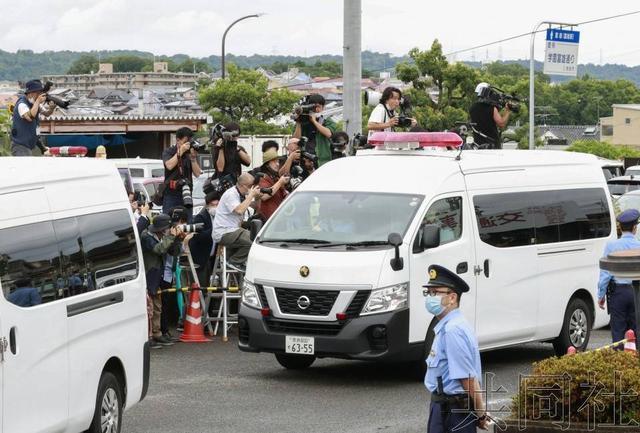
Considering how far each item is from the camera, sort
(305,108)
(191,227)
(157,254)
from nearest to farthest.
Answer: (157,254), (191,227), (305,108)

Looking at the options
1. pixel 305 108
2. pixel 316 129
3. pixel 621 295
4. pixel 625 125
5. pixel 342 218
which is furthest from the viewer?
pixel 625 125

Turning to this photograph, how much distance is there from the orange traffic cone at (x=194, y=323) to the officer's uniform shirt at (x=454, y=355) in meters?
9.08

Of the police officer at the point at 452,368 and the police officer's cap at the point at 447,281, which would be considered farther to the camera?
the police officer's cap at the point at 447,281

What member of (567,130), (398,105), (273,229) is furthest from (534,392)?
(567,130)

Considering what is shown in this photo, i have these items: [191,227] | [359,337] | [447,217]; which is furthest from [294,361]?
[191,227]

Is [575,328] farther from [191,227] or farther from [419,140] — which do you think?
[191,227]

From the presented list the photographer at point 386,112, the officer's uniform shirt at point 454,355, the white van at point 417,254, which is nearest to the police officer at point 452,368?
the officer's uniform shirt at point 454,355

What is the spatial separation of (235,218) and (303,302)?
385 centimetres

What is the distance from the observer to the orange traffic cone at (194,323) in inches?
661

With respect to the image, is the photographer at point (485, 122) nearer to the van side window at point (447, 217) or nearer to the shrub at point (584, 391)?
the van side window at point (447, 217)

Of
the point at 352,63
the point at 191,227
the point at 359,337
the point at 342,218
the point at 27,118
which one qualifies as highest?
the point at 352,63

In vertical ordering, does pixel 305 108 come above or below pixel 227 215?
above

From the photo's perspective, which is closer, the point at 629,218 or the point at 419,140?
the point at 629,218

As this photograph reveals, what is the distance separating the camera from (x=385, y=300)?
13352 mm
